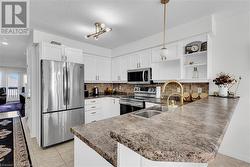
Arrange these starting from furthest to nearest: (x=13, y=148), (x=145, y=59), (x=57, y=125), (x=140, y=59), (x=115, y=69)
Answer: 1. (x=115, y=69)
2. (x=140, y=59)
3. (x=145, y=59)
4. (x=57, y=125)
5. (x=13, y=148)

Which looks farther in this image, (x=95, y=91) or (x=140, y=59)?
(x=95, y=91)

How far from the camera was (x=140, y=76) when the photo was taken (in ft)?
12.1

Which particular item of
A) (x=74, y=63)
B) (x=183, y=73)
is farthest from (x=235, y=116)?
(x=74, y=63)

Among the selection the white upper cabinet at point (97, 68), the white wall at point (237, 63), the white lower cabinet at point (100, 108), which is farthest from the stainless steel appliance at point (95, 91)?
the white wall at point (237, 63)

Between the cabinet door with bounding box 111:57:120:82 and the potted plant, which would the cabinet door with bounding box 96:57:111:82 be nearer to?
the cabinet door with bounding box 111:57:120:82

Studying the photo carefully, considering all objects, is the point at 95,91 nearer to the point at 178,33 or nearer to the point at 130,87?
the point at 130,87

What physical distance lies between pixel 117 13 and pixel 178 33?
55.7 inches

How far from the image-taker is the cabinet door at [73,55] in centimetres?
315

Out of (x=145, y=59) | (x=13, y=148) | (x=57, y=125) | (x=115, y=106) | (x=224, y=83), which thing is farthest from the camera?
(x=115, y=106)

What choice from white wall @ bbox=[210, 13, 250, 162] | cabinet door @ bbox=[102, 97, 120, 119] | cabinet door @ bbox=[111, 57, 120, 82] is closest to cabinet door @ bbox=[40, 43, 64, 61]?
cabinet door @ bbox=[102, 97, 120, 119]

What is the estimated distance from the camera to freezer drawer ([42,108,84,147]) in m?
2.69

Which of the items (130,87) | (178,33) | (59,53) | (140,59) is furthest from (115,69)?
(178,33)

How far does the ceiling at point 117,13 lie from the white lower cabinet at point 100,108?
6.20 feet

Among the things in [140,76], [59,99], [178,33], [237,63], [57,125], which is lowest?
[57,125]
